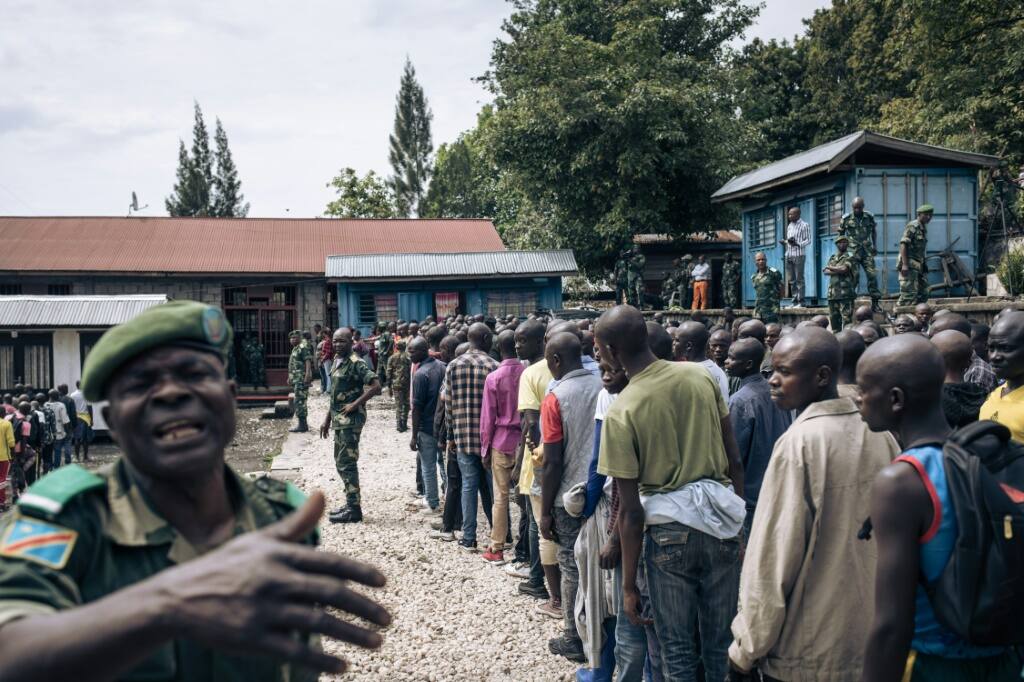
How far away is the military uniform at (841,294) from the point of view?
490 inches

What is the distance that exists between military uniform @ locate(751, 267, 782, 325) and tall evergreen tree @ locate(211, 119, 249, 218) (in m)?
53.1

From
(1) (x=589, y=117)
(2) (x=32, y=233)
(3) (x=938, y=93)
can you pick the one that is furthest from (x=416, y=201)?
(3) (x=938, y=93)

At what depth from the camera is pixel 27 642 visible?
50.9 inches

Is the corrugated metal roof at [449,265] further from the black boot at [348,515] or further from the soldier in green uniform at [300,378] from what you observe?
the black boot at [348,515]

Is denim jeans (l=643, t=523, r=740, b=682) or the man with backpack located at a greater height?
the man with backpack

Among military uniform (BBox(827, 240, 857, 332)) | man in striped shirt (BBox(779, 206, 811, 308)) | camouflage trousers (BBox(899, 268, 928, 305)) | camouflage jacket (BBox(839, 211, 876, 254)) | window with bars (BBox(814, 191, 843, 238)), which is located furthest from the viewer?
man in striped shirt (BBox(779, 206, 811, 308))

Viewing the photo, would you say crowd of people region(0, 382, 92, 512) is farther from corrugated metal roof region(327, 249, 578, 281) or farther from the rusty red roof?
the rusty red roof

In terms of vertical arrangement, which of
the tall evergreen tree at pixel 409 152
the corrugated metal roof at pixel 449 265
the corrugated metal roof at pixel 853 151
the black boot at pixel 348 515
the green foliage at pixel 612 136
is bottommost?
the black boot at pixel 348 515

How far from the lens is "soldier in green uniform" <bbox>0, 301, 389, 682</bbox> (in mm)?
1234

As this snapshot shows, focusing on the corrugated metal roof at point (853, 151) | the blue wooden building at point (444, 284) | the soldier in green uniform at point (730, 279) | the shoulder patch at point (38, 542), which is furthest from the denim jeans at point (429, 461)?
the blue wooden building at point (444, 284)

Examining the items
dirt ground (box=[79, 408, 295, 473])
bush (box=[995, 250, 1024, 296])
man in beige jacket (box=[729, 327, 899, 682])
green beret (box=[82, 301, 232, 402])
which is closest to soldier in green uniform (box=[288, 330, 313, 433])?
dirt ground (box=[79, 408, 295, 473])

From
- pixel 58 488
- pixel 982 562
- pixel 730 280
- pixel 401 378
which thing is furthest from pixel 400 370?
pixel 58 488

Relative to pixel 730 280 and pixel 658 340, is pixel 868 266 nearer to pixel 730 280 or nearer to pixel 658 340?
pixel 658 340

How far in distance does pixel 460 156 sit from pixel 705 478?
56.9 m
